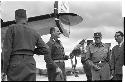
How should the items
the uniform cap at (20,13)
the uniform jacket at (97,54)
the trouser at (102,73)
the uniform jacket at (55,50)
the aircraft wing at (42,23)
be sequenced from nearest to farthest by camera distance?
the uniform cap at (20,13), the uniform jacket at (55,50), the trouser at (102,73), the uniform jacket at (97,54), the aircraft wing at (42,23)

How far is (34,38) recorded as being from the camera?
5023mm

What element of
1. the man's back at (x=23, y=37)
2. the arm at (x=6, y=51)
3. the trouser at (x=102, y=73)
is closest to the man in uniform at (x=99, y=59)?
the trouser at (x=102, y=73)

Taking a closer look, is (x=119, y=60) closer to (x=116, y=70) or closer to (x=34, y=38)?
(x=116, y=70)

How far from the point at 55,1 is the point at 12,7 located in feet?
4.92

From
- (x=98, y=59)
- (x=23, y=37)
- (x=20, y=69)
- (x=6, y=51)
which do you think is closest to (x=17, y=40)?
(x=23, y=37)

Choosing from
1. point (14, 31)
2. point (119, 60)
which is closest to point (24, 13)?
point (14, 31)

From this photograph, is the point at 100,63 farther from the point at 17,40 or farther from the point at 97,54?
the point at 17,40

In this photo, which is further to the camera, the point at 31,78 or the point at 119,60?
the point at 119,60

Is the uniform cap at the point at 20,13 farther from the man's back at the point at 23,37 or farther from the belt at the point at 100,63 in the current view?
the belt at the point at 100,63

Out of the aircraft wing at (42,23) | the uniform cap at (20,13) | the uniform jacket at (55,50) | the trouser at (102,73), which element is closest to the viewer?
the uniform cap at (20,13)

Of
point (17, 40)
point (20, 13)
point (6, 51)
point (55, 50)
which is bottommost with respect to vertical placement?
point (55, 50)

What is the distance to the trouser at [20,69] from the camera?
15.6 feet

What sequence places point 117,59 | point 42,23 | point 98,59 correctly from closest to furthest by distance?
1. point 117,59
2. point 98,59
3. point 42,23

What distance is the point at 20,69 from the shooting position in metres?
4.79
